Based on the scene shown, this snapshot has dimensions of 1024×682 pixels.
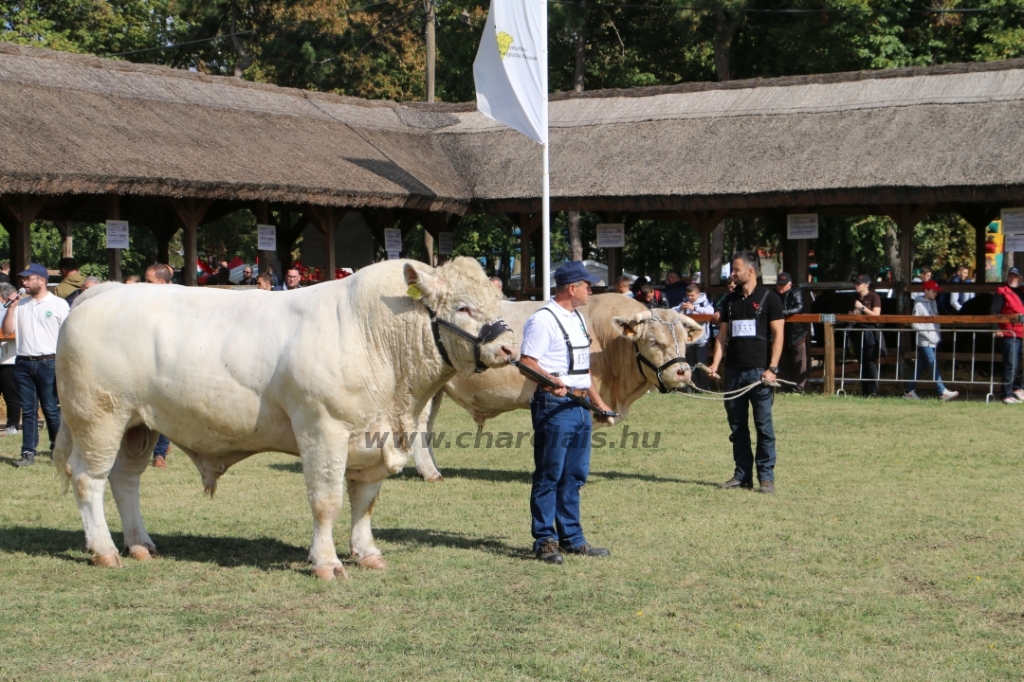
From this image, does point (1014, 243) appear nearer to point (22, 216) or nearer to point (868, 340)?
point (868, 340)

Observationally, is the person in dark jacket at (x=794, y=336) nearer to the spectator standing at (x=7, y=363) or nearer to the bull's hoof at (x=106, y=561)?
the spectator standing at (x=7, y=363)

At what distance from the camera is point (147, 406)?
7.94 m

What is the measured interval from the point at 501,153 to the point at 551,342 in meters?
16.9

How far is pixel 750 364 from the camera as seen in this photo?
11.0 metres

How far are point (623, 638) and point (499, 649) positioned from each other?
0.66 m

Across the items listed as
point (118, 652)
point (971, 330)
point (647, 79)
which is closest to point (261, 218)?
point (971, 330)

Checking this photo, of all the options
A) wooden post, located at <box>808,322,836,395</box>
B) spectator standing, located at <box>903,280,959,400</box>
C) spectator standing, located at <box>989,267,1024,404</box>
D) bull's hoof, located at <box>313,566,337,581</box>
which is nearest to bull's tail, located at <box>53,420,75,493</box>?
bull's hoof, located at <box>313,566,337,581</box>

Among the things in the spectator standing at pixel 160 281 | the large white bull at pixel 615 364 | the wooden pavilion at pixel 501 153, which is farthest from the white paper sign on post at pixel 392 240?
the large white bull at pixel 615 364

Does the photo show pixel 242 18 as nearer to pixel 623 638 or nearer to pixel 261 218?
pixel 261 218

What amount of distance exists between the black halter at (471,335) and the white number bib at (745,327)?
13.2ft

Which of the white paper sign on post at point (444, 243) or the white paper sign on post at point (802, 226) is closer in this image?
the white paper sign on post at point (802, 226)

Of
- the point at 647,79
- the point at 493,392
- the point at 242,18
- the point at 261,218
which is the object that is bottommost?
the point at 493,392

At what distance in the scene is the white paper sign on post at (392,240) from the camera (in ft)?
78.1

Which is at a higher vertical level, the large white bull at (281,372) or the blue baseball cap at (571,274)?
the blue baseball cap at (571,274)
